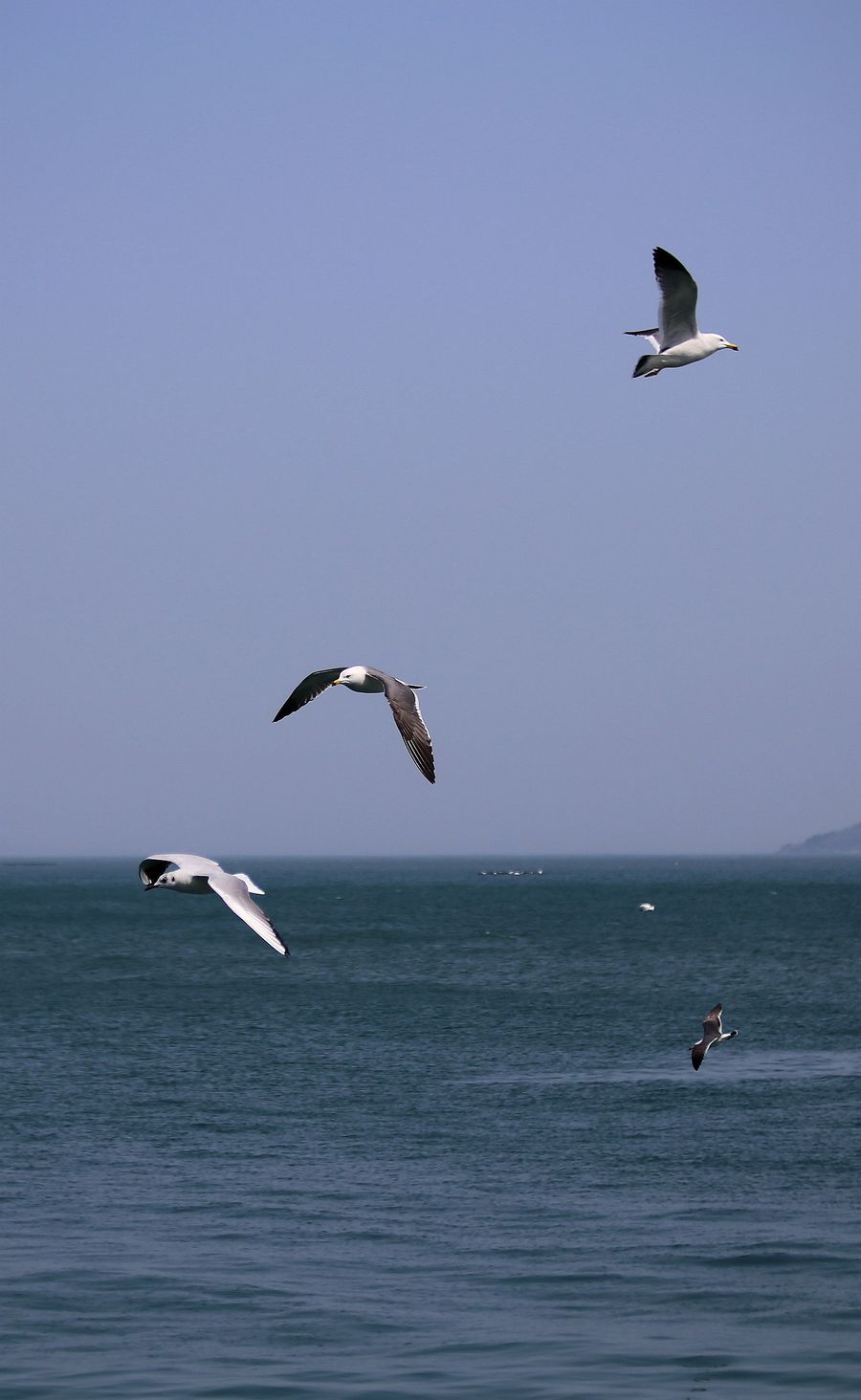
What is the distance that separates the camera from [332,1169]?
1736 inches

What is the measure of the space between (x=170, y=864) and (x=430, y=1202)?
27355mm

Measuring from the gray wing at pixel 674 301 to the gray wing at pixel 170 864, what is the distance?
8.67m

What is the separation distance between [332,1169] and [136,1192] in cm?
512

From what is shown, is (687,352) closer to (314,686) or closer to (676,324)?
(676,324)

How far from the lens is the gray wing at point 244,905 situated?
12.5 m

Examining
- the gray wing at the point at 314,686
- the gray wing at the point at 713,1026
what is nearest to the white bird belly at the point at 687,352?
the gray wing at the point at 314,686

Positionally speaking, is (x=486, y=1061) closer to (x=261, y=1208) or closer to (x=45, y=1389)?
(x=261, y=1208)

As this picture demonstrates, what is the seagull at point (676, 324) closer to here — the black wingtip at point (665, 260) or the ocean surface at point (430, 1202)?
the black wingtip at point (665, 260)

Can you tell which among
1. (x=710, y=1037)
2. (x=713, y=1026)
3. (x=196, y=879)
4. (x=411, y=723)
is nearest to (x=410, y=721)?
(x=411, y=723)

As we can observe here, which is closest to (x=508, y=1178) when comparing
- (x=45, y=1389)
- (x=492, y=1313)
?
(x=492, y=1313)

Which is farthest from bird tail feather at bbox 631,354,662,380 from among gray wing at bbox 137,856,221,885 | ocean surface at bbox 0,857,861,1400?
ocean surface at bbox 0,857,861,1400

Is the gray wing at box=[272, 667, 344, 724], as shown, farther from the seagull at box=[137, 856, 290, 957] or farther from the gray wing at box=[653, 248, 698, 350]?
the gray wing at box=[653, 248, 698, 350]

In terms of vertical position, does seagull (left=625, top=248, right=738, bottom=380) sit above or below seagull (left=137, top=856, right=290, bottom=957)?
above

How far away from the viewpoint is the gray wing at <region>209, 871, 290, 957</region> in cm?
1255
